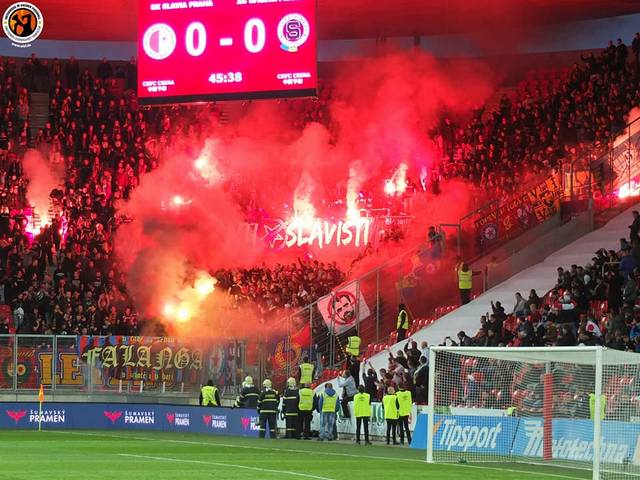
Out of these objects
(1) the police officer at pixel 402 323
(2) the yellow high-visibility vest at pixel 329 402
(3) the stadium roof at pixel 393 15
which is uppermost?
(3) the stadium roof at pixel 393 15

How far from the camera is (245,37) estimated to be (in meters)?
32.0

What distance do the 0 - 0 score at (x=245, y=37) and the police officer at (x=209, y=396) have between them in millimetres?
8114

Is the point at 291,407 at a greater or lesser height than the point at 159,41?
lesser

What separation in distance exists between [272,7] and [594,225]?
31.9ft

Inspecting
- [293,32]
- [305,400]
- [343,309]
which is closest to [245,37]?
[293,32]

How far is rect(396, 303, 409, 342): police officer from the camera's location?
31.5 meters

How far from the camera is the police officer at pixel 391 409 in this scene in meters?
27.3

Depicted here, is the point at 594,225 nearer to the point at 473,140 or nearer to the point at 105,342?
the point at 473,140

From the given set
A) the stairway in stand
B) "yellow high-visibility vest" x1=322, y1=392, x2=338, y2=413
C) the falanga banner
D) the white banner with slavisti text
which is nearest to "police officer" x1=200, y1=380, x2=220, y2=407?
the white banner with slavisti text

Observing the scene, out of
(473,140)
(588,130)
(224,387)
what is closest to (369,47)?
(473,140)

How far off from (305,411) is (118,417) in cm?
598

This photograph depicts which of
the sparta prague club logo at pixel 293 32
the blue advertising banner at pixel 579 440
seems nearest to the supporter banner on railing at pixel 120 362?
the sparta prague club logo at pixel 293 32

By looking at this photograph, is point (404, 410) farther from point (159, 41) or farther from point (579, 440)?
point (159, 41)

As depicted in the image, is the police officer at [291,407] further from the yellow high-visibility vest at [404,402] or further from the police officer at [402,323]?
the police officer at [402,323]
